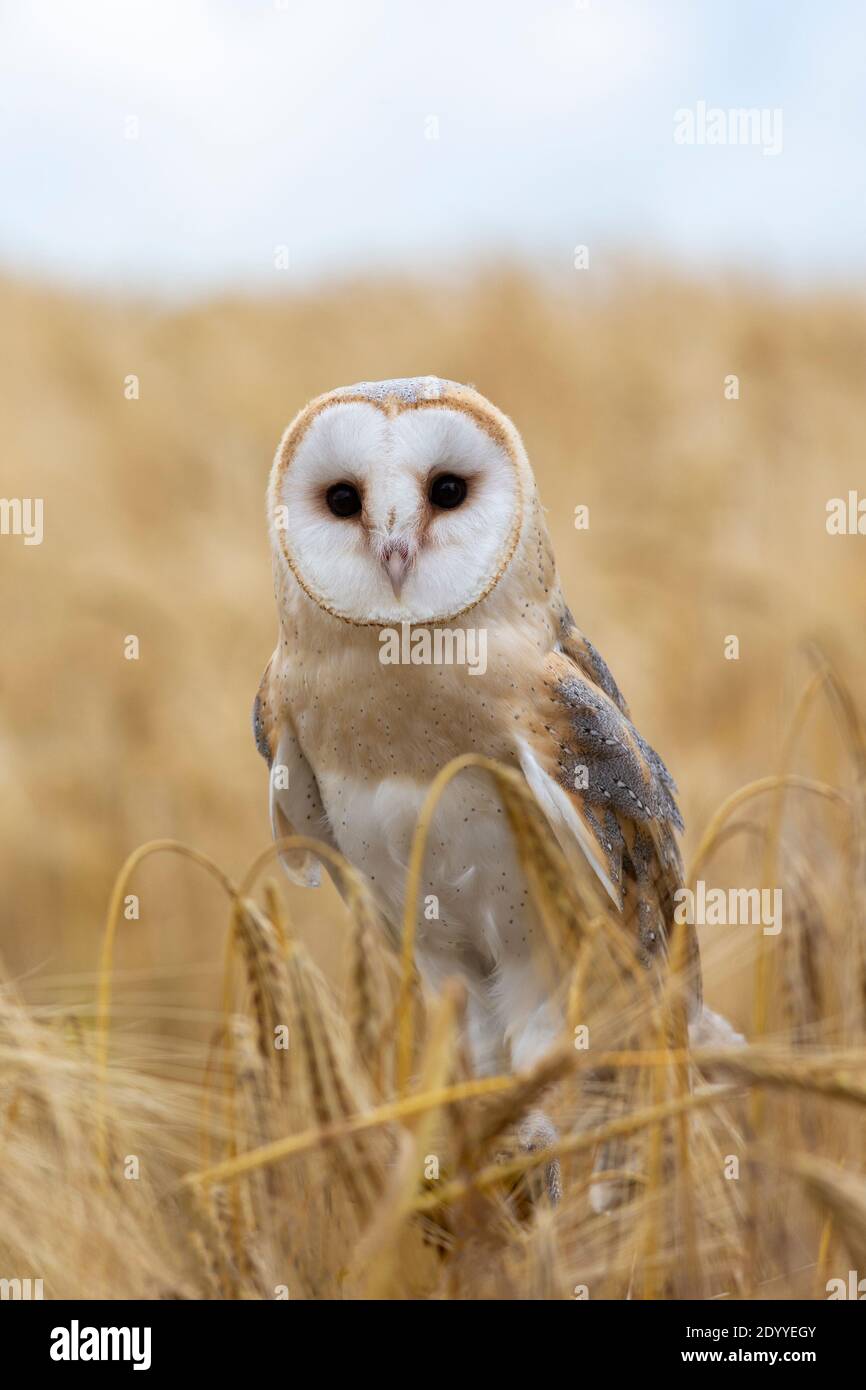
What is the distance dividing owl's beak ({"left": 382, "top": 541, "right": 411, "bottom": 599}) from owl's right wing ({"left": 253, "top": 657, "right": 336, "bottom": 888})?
0.32 meters

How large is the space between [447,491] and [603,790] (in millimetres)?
391

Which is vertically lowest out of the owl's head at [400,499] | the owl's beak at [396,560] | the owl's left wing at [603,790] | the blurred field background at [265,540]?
the owl's left wing at [603,790]

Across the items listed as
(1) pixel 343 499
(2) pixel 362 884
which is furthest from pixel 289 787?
(2) pixel 362 884

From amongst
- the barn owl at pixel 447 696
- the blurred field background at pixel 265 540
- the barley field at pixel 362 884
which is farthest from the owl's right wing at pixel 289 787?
the blurred field background at pixel 265 540

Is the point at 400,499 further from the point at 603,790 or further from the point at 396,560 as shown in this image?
the point at 603,790

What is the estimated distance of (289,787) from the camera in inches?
60.6

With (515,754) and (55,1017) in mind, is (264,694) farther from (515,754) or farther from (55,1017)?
(55,1017)

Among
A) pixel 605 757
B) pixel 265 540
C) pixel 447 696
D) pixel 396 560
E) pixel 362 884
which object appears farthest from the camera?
pixel 265 540

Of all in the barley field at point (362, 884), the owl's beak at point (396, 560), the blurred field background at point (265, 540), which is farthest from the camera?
the blurred field background at point (265, 540)

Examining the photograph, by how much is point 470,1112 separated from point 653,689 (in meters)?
2.89

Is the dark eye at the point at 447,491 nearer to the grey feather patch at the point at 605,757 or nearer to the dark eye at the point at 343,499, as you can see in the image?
the dark eye at the point at 343,499

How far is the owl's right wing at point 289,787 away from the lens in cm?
151

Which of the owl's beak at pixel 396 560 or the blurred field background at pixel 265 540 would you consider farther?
the blurred field background at pixel 265 540

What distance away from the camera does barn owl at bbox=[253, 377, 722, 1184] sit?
1.24 metres
